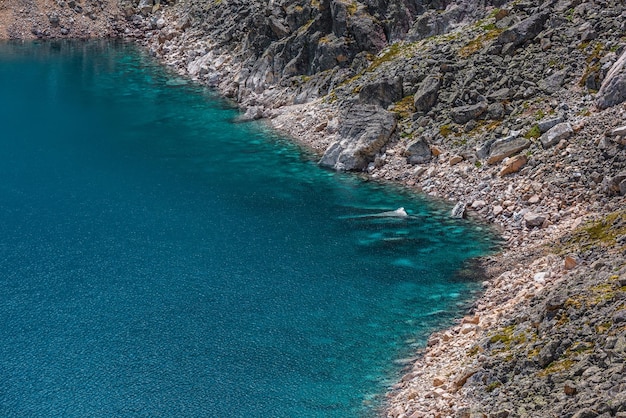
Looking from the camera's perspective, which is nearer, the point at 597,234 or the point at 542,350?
the point at 542,350

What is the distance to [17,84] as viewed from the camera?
10662 cm

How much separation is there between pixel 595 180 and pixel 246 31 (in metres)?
62.0

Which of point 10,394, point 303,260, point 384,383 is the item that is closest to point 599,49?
point 303,260

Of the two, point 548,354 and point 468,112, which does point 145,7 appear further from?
point 548,354

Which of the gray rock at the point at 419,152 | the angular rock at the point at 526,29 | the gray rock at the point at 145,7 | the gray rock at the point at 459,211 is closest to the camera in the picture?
the gray rock at the point at 459,211

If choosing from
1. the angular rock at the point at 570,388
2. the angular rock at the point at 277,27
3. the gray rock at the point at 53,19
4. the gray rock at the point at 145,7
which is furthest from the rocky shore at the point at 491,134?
the gray rock at the point at 53,19

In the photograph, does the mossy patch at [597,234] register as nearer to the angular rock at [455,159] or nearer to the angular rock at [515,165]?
the angular rock at [515,165]

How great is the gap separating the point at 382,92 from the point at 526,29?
14.5 metres

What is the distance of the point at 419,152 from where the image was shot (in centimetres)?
6850

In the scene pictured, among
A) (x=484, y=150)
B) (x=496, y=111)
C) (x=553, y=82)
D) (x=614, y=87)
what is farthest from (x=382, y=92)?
(x=614, y=87)

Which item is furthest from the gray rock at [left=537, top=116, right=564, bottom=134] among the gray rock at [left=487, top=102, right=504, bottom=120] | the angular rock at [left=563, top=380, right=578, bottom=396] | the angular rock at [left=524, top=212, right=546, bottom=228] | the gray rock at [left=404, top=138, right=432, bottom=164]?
the angular rock at [left=563, top=380, right=578, bottom=396]

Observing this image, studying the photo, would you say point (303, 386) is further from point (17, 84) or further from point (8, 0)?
point (8, 0)

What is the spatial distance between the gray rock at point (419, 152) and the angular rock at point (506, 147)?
6.26 metres

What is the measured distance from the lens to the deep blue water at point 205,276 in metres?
41.2
